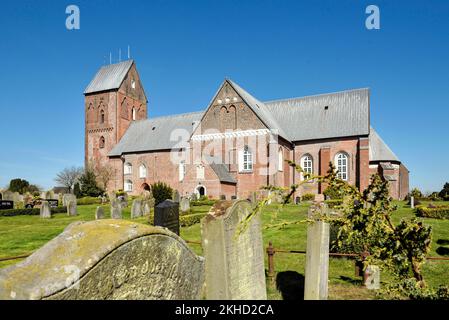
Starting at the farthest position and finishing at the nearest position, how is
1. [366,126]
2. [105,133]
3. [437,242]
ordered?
[105,133] < [366,126] < [437,242]

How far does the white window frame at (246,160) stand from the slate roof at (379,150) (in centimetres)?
1161

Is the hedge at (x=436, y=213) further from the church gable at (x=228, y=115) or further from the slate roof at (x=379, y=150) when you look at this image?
the church gable at (x=228, y=115)

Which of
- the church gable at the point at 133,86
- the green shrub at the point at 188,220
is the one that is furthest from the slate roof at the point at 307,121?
the green shrub at the point at 188,220

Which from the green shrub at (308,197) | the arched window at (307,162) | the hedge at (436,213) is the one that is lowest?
the green shrub at (308,197)

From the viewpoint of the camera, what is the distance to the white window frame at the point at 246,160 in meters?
30.5

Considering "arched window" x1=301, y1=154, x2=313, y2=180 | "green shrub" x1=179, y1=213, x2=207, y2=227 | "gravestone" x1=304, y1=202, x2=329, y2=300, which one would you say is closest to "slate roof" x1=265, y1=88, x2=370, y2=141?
"arched window" x1=301, y1=154, x2=313, y2=180

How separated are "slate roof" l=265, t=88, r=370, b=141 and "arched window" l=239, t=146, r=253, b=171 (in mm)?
5124

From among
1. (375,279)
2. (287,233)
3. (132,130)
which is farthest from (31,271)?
(132,130)

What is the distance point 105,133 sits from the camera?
4200 cm

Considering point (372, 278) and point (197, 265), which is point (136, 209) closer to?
point (372, 278)

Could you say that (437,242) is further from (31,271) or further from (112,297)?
(31,271)

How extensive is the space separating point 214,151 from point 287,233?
1903 centimetres
